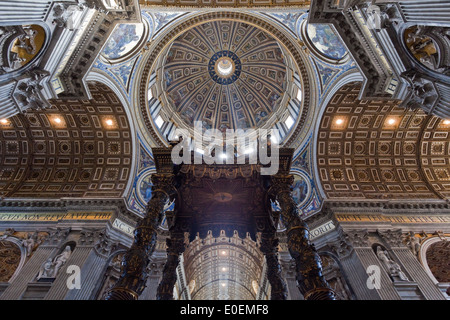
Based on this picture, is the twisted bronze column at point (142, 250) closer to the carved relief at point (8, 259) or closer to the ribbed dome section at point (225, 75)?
the carved relief at point (8, 259)

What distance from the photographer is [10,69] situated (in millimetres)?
5863

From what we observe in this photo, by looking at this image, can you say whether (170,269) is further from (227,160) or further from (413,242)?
(413,242)

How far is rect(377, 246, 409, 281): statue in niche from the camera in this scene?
9648 millimetres

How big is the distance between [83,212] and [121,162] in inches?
141

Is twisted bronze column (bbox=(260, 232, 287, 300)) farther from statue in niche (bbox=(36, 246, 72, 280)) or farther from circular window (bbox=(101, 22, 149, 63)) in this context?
circular window (bbox=(101, 22, 149, 63))

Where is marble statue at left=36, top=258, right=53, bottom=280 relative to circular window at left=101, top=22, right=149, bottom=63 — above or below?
below

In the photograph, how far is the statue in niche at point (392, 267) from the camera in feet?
31.7

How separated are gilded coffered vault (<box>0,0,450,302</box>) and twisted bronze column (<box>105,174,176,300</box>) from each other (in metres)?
0.04

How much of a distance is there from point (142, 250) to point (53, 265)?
7.31 m

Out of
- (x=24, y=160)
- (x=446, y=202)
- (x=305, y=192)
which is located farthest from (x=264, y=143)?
(x=24, y=160)

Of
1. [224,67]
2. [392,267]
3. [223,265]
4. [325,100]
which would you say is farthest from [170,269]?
[224,67]

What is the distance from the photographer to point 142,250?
210 inches

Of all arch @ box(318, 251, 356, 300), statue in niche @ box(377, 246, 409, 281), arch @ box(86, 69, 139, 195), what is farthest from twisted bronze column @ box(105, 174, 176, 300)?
statue in niche @ box(377, 246, 409, 281)

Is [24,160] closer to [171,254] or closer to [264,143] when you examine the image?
[171,254]
